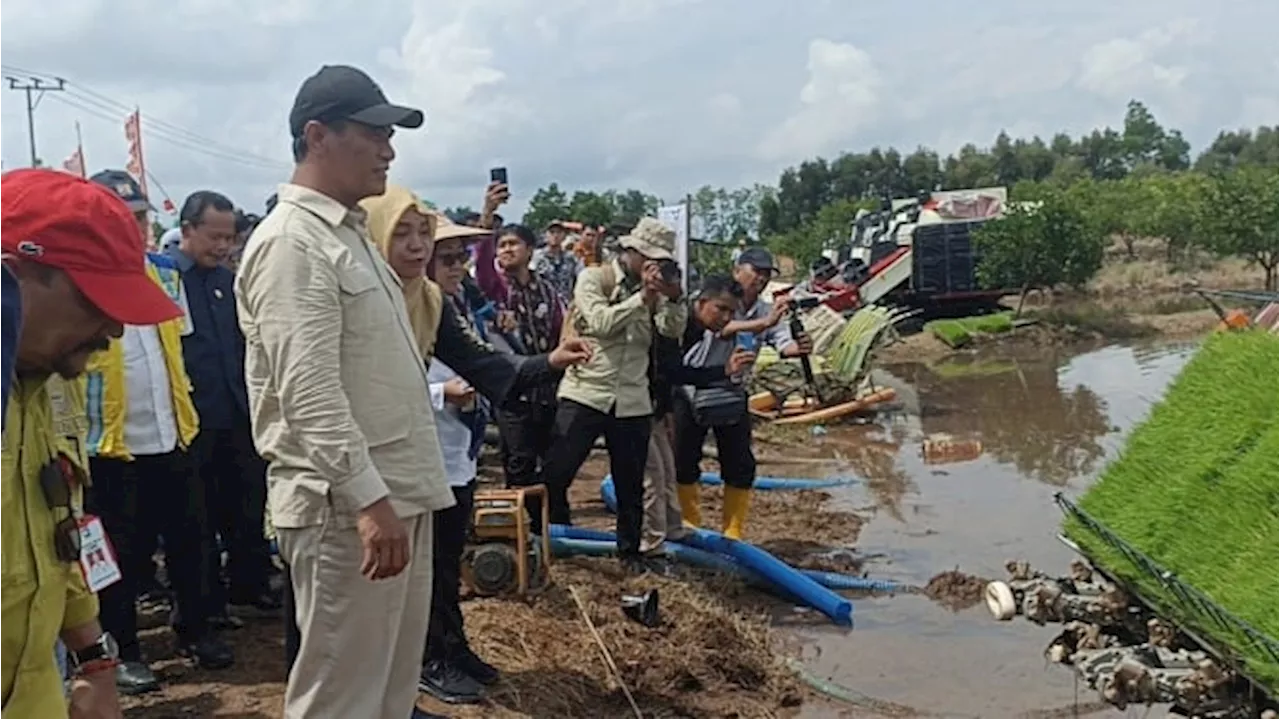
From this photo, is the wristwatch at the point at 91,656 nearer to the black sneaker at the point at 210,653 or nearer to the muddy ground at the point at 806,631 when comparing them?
the muddy ground at the point at 806,631

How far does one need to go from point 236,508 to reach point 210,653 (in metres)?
0.80

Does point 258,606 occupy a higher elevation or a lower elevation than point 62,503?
lower

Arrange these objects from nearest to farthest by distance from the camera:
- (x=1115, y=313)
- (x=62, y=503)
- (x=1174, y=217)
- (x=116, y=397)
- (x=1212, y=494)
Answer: (x=62, y=503)
(x=1212, y=494)
(x=116, y=397)
(x=1115, y=313)
(x=1174, y=217)

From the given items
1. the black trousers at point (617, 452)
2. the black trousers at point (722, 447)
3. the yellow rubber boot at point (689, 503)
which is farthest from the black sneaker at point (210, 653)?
the yellow rubber boot at point (689, 503)

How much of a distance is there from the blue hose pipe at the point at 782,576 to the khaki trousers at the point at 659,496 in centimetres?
14

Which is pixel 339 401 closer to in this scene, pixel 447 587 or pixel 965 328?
pixel 447 587

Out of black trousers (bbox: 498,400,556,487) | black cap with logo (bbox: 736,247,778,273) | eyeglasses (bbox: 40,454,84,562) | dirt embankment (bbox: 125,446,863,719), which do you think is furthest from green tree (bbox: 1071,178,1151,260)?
eyeglasses (bbox: 40,454,84,562)

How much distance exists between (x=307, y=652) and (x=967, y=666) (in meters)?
3.61

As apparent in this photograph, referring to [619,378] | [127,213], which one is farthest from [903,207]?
[127,213]

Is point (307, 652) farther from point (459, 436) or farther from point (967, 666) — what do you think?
point (967, 666)

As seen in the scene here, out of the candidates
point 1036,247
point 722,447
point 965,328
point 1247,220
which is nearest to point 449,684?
point 722,447

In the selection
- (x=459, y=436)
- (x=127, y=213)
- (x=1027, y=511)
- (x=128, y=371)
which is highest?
(x=127, y=213)

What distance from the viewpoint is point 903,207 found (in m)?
29.3

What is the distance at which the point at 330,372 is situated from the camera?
2.94 m
